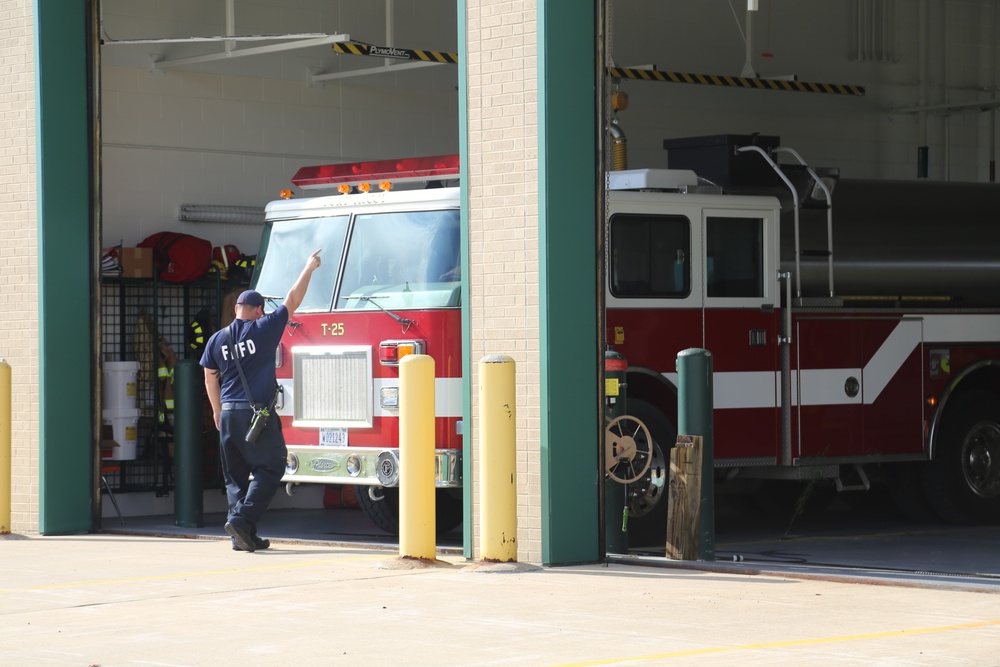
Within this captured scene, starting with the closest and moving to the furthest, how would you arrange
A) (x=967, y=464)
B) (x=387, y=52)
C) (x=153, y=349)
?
1. (x=967, y=464)
2. (x=387, y=52)
3. (x=153, y=349)

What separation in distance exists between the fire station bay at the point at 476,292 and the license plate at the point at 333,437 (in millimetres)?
21

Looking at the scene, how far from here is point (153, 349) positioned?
15094 millimetres

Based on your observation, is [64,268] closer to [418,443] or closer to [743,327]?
[418,443]

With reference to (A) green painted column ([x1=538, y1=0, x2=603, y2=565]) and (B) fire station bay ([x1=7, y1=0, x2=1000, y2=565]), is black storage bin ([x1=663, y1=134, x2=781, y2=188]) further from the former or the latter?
(A) green painted column ([x1=538, y1=0, x2=603, y2=565])

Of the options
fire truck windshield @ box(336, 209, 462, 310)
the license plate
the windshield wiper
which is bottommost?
the license plate

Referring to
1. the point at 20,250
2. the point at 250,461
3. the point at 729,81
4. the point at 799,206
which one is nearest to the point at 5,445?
the point at 20,250

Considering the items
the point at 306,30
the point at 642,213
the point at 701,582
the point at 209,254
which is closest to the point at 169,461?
the point at 209,254

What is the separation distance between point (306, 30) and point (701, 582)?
833 cm

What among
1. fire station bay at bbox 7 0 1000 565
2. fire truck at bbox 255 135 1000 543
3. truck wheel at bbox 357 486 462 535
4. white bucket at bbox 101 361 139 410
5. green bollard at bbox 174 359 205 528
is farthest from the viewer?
white bucket at bbox 101 361 139 410

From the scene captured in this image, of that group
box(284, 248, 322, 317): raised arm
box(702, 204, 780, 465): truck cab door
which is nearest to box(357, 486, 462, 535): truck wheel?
box(284, 248, 322, 317): raised arm

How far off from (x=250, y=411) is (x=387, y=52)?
450 cm

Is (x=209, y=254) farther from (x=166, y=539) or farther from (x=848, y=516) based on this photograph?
(x=848, y=516)

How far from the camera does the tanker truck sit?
1217 cm

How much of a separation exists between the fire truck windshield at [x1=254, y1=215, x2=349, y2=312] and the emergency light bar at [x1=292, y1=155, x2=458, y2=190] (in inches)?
11.3
